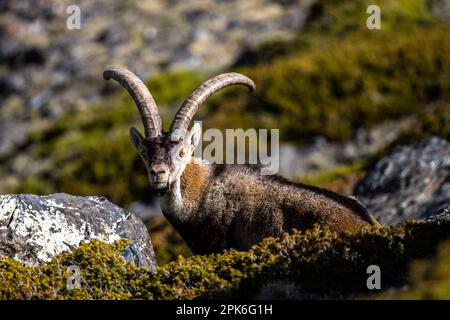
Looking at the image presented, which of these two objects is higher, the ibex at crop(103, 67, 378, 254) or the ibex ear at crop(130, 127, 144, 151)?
the ibex ear at crop(130, 127, 144, 151)

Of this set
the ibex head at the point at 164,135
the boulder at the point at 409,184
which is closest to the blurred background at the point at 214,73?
the boulder at the point at 409,184

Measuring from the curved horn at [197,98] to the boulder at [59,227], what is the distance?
1.65 meters

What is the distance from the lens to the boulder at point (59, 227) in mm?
11055

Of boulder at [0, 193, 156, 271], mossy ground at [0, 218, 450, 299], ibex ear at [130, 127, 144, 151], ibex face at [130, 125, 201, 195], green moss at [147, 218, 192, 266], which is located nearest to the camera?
mossy ground at [0, 218, 450, 299]

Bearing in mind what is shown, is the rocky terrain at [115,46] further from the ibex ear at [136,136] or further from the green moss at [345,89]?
the ibex ear at [136,136]

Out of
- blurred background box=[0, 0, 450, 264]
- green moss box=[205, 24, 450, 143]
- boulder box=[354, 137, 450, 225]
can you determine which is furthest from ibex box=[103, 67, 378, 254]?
green moss box=[205, 24, 450, 143]

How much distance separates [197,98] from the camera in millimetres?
12609

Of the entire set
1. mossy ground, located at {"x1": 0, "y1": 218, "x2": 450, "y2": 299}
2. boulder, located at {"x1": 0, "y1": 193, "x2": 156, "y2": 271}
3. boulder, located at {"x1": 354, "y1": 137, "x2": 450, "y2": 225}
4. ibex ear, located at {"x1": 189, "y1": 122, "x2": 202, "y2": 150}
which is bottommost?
mossy ground, located at {"x1": 0, "y1": 218, "x2": 450, "y2": 299}

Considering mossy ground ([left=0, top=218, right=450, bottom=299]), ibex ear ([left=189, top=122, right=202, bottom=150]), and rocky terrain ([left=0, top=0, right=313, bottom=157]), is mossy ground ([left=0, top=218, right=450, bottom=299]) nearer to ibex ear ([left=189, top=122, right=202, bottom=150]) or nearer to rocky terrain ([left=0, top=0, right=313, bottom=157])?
ibex ear ([left=189, top=122, right=202, bottom=150])

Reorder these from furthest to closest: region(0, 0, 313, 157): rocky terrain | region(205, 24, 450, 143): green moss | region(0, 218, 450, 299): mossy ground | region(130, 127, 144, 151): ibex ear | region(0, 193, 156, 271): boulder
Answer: region(0, 0, 313, 157): rocky terrain < region(205, 24, 450, 143): green moss < region(130, 127, 144, 151): ibex ear < region(0, 193, 156, 271): boulder < region(0, 218, 450, 299): mossy ground

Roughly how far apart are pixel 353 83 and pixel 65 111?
14.3 metres

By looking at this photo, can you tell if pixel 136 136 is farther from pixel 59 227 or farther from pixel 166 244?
pixel 166 244

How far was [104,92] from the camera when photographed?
127ft

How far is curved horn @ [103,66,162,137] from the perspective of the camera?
12.3 metres
